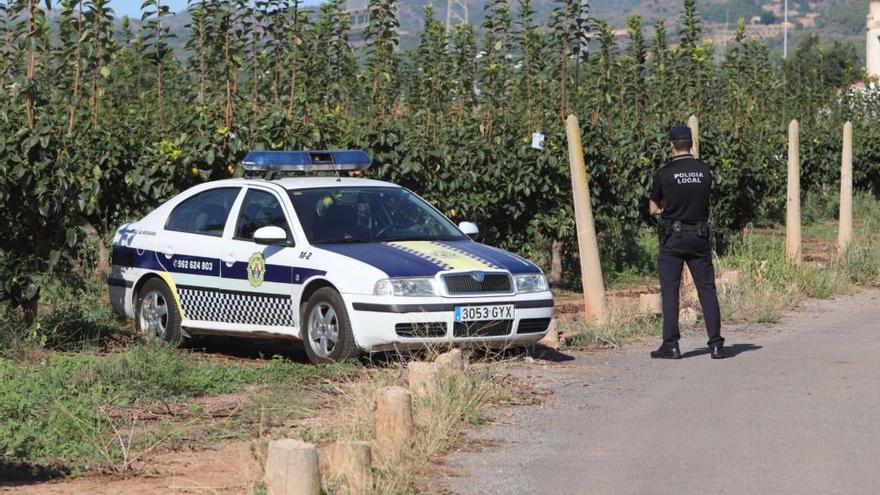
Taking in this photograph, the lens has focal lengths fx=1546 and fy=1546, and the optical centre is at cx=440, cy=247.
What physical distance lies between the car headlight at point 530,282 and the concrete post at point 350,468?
4851 millimetres

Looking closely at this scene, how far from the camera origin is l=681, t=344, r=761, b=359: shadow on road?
12.5 meters

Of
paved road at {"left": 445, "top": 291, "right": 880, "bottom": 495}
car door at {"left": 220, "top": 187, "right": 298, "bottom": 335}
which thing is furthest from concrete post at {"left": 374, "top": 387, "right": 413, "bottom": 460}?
car door at {"left": 220, "top": 187, "right": 298, "bottom": 335}

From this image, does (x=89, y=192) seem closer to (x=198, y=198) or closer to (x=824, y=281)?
(x=198, y=198)

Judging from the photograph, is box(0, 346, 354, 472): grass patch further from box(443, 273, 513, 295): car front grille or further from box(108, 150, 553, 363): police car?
box(443, 273, 513, 295): car front grille

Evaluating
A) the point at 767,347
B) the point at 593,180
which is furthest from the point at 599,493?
the point at 593,180

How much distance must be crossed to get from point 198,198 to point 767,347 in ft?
16.3

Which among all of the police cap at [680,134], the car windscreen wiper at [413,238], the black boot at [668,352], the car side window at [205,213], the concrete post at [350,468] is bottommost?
the black boot at [668,352]

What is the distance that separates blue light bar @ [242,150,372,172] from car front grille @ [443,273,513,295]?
2.29 metres

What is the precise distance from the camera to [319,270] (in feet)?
37.8

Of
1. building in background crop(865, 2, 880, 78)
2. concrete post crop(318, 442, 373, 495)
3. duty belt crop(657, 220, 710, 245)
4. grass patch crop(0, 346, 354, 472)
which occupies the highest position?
building in background crop(865, 2, 880, 78)

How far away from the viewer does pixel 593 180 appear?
65.6 feet

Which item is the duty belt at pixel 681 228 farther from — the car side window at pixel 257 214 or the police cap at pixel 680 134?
the car side window at pixel 257 214

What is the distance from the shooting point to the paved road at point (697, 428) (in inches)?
293

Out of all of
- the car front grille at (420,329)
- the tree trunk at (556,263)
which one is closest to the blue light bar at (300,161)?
the car front grille at (420,329)
